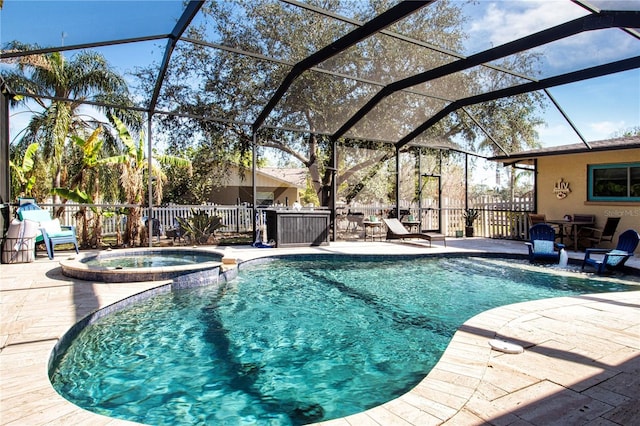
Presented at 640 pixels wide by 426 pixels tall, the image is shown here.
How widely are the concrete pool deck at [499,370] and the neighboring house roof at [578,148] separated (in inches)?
274

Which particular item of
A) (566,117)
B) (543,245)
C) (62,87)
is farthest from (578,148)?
(62,87)

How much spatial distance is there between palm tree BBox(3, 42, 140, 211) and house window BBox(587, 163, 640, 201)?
15.6 m

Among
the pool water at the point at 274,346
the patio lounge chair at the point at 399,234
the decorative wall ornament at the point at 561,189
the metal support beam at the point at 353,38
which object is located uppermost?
the metal support beam at the point at 353,38

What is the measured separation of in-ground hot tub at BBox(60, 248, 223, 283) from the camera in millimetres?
5898

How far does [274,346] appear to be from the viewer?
3959 mm

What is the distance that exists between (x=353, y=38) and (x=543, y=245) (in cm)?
619

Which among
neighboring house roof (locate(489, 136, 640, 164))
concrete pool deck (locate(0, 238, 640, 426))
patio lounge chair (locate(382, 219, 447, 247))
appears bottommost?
concrete pool deck (locate(0, 238, 640, 426))

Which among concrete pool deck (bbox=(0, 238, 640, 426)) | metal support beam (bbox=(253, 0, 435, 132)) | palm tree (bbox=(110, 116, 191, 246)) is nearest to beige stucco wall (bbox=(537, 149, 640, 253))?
concrete pool deck (bbox=(0, 238, 640, 426))

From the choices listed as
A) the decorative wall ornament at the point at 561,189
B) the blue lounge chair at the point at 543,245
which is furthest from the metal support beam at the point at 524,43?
the decorative wall ornament at the point at 561,189

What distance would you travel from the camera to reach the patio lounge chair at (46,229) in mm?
7984

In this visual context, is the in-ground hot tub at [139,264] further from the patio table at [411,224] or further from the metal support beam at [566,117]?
the metal support beam at [566,117]

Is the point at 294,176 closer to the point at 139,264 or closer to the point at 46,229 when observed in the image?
the point at 139,264

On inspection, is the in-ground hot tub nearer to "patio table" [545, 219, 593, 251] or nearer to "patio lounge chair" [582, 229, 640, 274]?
"patio lounge chair" [582, 229, 640, 274]

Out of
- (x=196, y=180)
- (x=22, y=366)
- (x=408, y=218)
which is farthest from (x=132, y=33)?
(x=196, y=180)
